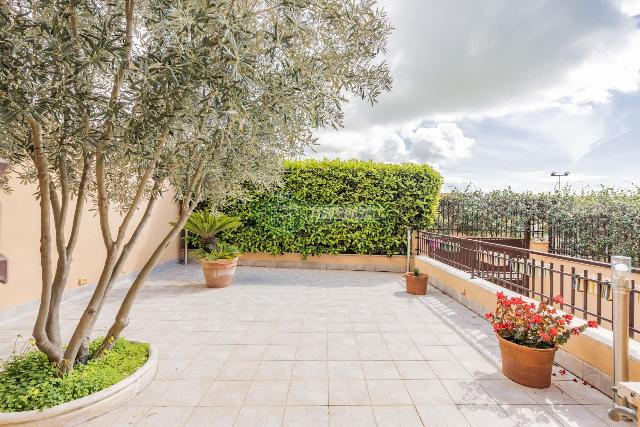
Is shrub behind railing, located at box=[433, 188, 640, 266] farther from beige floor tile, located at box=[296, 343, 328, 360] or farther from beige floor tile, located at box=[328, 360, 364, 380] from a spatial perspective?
beige floor tile, located at box=[328, 360, 364, 380]

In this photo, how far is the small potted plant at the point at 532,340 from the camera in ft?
10.6

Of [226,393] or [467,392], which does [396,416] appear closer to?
[467,392]

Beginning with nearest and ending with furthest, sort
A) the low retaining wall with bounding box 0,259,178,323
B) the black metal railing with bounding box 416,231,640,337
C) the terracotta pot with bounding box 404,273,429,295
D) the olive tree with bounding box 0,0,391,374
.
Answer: the olive tree with bounding box 0,0,391,374 < the black metal railing with bounding box 416,231,640,337 < the low retaining wall with bounding box 0,259,178,323 < the terracotta pot with bounding box 404,273,429,295

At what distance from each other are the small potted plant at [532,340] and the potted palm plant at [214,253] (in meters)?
5.97

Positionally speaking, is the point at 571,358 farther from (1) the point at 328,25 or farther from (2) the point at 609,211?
(2) the point at 609,211

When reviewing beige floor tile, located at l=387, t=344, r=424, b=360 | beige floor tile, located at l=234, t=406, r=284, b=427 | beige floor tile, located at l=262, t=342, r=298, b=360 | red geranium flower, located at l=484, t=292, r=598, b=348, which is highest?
red geranium flower, located at l=484, t=292, r=598, b=348

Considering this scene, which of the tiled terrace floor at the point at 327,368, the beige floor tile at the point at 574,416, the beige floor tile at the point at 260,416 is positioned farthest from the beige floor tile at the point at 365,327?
the beige floor tile at the point at 574,416

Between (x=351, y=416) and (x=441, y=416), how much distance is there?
792 millimetres

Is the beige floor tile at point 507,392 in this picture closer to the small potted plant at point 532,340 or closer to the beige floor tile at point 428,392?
the small potted plant at point 532,340

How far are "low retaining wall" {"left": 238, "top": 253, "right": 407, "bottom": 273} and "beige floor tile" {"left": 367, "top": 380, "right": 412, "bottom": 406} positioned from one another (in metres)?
6.65

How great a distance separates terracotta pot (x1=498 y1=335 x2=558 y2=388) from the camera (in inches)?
127

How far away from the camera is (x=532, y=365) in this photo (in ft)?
10.6

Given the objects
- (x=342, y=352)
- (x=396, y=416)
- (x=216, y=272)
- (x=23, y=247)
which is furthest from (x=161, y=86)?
(x=216, y=272)

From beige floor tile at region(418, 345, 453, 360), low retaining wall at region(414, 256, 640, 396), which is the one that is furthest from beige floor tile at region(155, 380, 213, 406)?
low retaining wall at region(414, 256, 640, 396)
